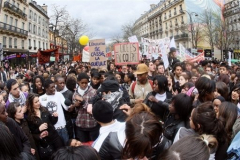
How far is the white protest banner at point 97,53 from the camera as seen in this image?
777 cm

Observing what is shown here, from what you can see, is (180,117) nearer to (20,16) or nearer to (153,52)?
(153,52)

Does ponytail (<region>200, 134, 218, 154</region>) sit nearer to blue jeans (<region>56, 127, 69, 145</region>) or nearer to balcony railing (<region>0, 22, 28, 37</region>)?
blue jeans (<region>56, 127, 69, 145</region>)

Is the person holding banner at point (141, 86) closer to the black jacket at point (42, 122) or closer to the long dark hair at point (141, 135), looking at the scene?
the black jacket at point (42, 122)

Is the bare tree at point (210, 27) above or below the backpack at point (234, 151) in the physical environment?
above

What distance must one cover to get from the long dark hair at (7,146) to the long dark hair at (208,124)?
180 centimetres

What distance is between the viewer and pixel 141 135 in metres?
1.83

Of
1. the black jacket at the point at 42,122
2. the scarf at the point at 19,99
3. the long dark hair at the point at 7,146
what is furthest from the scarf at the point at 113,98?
the scarf at the point at 19,99

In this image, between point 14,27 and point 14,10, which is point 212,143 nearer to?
point 14,10

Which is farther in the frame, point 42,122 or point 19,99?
point 19,99

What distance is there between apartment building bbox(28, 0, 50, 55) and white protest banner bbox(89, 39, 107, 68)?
41376mm

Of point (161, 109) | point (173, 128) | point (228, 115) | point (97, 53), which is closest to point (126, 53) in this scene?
point (97, 53)

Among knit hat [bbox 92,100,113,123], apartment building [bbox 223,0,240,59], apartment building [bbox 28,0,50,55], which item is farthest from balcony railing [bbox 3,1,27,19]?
apartment building [bbox 223,0,240,59]

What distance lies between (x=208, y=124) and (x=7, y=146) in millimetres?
1916

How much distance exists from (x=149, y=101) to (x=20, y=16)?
43.7 meters
